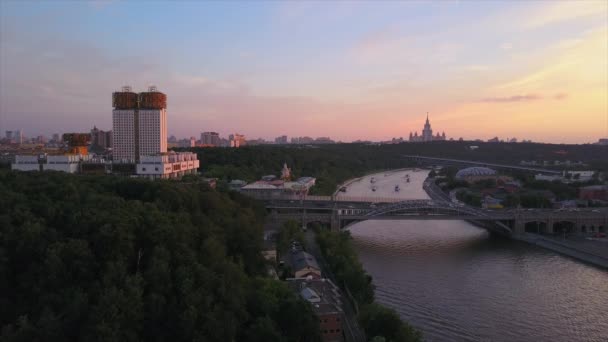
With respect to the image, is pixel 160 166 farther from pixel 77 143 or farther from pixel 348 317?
pixel 348 317

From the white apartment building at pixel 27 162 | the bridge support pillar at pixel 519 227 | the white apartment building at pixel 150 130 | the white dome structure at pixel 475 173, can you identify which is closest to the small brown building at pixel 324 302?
the bridge support pillar at pixel 519 227

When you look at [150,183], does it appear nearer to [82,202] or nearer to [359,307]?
[82,202]

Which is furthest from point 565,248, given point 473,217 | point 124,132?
point 124,132

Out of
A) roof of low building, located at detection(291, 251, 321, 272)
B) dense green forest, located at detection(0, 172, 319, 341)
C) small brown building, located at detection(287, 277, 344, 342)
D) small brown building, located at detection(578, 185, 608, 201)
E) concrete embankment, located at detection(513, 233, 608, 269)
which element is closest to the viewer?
dense green forest, located at detection(0, 172, 319, 341)

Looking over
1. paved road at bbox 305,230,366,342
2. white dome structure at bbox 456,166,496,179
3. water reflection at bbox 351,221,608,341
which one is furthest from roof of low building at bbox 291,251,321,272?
white dome structure at bbox 456,166,496,179

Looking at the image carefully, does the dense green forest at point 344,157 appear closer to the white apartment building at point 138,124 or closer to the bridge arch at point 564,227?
the white apartment building at point 138,124

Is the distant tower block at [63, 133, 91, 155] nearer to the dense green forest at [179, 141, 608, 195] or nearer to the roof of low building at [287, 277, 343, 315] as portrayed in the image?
the dense green forest at [179, 141, 608, 195]

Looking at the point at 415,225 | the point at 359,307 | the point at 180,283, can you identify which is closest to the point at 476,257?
the point at 415,225
